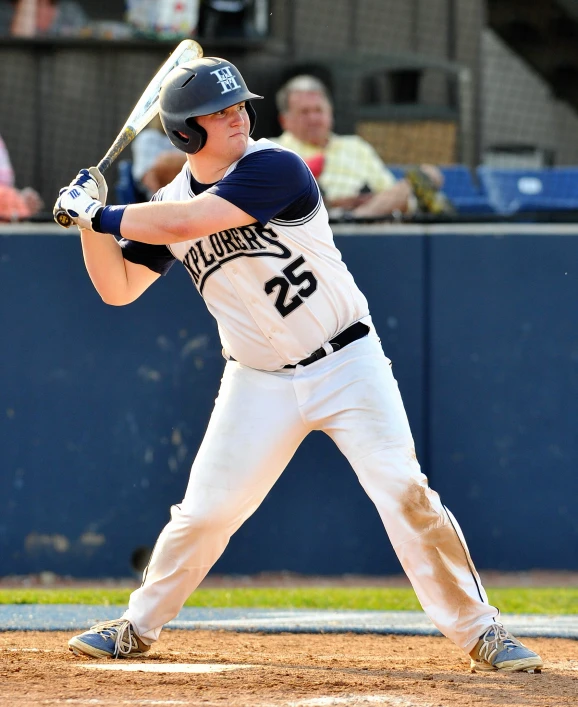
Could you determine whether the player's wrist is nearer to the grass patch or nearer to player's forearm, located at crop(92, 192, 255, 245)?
player's forearm, located at crop(92, 192, 255, 245)

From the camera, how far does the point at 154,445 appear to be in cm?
627

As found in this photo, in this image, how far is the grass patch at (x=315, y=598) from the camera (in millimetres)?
5660

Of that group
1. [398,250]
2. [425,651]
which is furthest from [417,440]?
[425,651]

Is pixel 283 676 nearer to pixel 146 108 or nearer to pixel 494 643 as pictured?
pixel 494 643

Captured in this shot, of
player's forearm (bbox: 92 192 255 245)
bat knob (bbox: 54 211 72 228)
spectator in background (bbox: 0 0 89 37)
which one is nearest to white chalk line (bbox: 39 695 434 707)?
player's forearm (bbox: 92 192 255 245)

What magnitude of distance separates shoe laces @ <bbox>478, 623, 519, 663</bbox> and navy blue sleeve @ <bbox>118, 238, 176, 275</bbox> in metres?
1.62

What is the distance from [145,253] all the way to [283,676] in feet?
4.74

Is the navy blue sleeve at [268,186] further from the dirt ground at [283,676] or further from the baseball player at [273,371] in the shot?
the dirt ground at [283,676]

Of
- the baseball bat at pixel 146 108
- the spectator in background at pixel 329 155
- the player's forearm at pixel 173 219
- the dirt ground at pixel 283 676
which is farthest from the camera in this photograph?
the spectator in background at pixel 329 155

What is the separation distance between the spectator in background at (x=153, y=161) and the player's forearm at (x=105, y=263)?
2.81m

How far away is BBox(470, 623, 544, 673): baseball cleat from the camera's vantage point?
12.9 feet

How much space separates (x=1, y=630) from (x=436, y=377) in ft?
8.37

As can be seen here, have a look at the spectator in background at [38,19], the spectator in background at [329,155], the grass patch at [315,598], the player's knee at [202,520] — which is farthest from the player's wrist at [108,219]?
the spectator in background at [38,19]

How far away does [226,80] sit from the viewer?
12.5 ft
